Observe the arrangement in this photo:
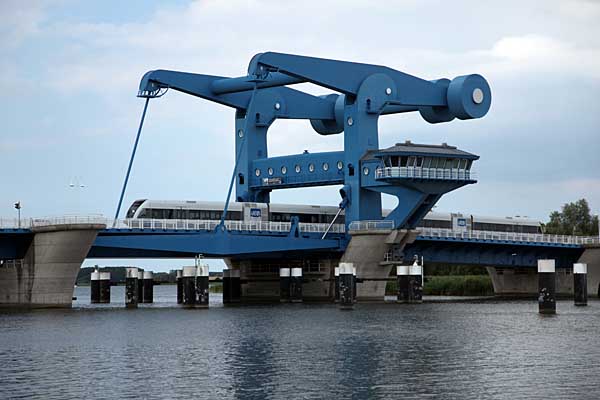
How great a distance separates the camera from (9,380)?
137ft

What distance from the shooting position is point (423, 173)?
9719 cm

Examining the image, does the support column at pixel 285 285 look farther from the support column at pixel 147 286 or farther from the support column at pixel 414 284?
the support column at pixel 147 286

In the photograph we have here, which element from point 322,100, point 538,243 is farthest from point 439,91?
point 538,243

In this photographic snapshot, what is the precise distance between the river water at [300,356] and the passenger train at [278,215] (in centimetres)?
1830

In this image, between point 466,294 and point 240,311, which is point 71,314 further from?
point 466,294

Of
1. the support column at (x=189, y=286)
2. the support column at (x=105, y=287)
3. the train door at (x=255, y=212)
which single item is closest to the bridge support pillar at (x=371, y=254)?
the train door at (x=255, y=212)

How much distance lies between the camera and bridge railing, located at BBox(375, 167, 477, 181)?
316 ft

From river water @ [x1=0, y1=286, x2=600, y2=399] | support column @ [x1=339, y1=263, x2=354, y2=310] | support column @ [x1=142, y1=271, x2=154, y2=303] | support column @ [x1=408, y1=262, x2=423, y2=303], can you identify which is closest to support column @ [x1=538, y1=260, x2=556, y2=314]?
river water @ [x1=0, y1=286, x2=600, y2=399]

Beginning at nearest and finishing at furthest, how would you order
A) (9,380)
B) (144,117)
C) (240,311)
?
(9,380), (240,311), (144,117)

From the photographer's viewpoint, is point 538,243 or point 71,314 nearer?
point 71,314

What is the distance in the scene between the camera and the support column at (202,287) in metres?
89.0

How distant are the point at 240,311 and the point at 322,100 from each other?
3016cm

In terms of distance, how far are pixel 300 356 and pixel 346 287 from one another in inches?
1461

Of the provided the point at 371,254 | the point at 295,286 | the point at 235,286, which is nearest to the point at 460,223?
the point at 371,254
